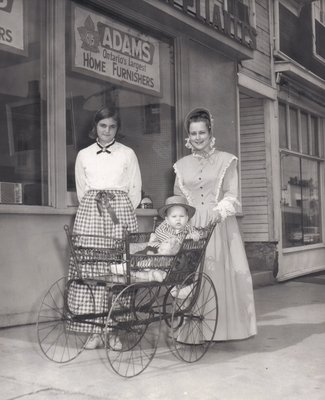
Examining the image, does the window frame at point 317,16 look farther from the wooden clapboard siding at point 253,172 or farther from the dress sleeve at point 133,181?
the dress sleeve at point 133,181

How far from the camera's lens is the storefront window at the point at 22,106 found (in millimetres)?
5812

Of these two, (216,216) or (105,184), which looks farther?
(105,184)

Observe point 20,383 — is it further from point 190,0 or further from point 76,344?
point 190,0

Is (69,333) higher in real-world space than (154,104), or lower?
lower

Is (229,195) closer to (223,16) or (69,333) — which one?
(69,333)

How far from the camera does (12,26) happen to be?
581cm

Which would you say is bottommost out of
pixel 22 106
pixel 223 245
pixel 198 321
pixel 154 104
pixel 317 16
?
pixel 198 321

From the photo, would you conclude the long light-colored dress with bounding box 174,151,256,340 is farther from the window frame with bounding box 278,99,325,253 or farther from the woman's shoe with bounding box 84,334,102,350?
the window frame with bounding box 278,99,325,253

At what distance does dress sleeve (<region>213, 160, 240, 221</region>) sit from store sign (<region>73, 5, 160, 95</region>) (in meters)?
2.52

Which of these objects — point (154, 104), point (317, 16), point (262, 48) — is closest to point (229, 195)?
point (154, 104)

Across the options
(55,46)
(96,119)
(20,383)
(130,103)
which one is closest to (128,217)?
(96,119)

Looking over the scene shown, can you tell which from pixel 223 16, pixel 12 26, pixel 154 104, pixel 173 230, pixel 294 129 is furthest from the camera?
pixel 294 129

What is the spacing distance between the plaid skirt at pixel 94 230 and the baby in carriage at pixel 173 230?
20.7 inches

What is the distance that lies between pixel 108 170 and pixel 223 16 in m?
4.39
